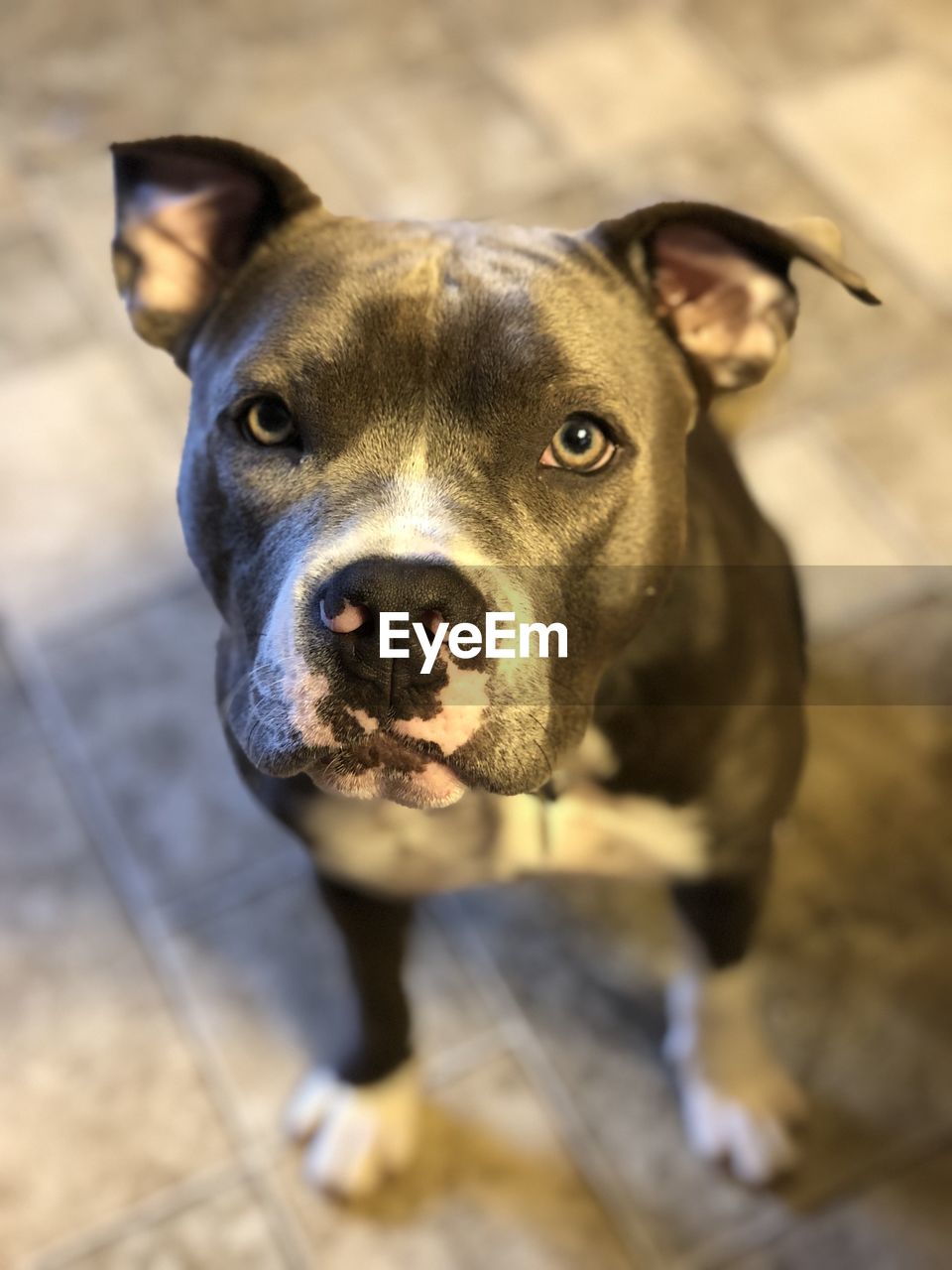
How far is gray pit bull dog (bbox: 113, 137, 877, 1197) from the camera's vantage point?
3.93 ft

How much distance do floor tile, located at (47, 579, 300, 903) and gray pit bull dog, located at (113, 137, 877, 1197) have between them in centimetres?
59

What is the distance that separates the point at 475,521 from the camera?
1.21 metres

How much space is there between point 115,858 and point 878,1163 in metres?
1.27

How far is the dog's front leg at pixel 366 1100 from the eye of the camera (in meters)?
1.87

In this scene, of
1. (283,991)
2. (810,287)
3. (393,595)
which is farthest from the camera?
(810,287)

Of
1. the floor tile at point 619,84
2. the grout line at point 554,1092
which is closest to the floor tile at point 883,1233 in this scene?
the grout line at point 554,1092

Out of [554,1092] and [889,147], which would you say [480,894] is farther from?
[889,147]

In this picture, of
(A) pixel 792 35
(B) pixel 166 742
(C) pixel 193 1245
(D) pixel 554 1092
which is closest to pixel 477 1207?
(D) pixel 554 1092

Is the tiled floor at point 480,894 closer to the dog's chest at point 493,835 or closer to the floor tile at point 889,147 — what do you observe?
the floor tile at point 889,147

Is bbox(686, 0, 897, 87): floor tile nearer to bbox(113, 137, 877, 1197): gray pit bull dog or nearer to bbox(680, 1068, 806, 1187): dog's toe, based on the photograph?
bbox(113, 137, 877, 1197): gray pit bull dog

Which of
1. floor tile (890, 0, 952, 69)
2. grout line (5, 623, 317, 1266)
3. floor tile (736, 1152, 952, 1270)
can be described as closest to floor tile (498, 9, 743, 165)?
floor tile (890, 0, 952, 69)

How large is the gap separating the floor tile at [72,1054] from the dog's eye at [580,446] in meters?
1.25

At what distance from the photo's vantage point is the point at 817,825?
2277 mm

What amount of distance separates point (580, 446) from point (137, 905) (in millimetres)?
1300
